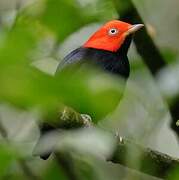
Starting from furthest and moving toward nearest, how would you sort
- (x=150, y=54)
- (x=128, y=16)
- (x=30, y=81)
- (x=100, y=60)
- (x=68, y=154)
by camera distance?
(x=100, y=60) < (x=128, y=16) < (x=150, y=54) < (x=68, y=154) < (x=30, y=81)

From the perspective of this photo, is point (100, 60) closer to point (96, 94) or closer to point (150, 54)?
point (150, 54)

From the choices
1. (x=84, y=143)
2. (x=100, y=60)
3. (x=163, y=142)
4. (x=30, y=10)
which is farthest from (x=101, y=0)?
(x=163, y=142)

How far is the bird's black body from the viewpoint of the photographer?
377cm

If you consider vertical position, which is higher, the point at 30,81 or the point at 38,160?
the point at 30,81

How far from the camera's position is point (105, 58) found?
13.2 ft

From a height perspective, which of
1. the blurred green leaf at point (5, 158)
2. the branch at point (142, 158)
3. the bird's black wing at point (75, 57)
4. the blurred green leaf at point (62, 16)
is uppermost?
the blurred green leaf at point (62, 16)

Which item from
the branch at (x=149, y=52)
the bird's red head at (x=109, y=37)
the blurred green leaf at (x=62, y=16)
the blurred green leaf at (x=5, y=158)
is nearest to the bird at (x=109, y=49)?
the bird's red head at (x=109, y=37)

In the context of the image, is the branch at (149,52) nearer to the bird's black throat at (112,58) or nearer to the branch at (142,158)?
the branch at (142,158)

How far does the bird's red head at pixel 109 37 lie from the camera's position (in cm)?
432

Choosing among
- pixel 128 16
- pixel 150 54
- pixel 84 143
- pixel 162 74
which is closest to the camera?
pixel 84 143

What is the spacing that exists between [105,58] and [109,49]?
1.05ft

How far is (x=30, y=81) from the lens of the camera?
70 centimetres

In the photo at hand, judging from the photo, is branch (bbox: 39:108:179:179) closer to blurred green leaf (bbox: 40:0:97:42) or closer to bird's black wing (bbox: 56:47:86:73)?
blurred green leaf (bbox: 40:0:97:42)

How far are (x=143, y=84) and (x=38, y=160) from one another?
60 centimetres
